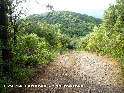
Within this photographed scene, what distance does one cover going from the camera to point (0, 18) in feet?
22.2

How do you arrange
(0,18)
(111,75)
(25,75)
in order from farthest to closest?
(111,75) < (25,75) < (0,18)

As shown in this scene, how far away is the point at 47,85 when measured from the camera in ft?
23.7

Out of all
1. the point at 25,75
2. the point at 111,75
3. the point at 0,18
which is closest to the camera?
the point at 0,18

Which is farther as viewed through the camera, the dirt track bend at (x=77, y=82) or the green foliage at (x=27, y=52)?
the green foliage at (x=27, y=52)

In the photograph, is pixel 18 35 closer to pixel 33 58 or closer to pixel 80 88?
pixel 33 58

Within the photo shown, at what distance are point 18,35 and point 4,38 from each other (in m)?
3.12

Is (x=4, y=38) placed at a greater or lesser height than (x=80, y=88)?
greater

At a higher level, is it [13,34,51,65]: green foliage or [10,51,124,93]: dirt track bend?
[13,34,51,65]: green foliage

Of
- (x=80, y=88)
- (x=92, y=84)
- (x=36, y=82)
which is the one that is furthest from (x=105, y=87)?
(x=36, y=82)

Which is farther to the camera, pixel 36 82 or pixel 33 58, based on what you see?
pixel 33 58

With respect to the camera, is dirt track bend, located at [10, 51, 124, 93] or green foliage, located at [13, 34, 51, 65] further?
green foliage, located at [13, 34, 51, 65]

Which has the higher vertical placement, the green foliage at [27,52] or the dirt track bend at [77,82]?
the green foliage at [27,52]

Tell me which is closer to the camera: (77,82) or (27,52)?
(77,82)

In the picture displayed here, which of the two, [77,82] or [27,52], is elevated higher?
[27,52]
